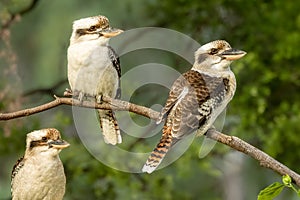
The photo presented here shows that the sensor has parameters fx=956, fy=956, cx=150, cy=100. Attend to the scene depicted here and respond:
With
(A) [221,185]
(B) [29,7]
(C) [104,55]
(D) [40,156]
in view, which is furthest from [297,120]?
(D) [40,156]

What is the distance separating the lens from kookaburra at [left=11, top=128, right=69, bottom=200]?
2722 mm

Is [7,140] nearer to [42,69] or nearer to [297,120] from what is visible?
[297,120]

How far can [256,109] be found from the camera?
8.30m

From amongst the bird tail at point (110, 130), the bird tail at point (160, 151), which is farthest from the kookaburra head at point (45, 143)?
the bird tail at point (110, 130)

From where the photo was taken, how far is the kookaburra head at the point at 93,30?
2.78 metres

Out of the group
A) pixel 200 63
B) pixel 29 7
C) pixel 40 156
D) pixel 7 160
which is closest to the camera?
pixel 40 156

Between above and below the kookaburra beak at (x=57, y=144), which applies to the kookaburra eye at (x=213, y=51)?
above

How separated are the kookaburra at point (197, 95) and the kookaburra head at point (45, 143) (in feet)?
0.85

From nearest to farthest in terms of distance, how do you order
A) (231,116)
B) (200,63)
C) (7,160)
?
(200,63)
(231,116)
(7,160)

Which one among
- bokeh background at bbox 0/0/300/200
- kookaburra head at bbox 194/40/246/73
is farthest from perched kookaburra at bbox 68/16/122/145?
bokeh background at bbox 0/0/300/200

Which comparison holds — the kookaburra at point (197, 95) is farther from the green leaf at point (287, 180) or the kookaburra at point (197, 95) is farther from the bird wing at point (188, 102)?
the green leaf at point (287, 180)

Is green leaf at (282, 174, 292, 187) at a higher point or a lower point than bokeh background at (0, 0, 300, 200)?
higher

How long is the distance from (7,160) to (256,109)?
3.37 meters

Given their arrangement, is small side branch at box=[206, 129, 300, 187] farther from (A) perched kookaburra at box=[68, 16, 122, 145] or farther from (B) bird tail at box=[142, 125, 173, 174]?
(A) perched kookaburra at box=[68, 16, 122, 145]
